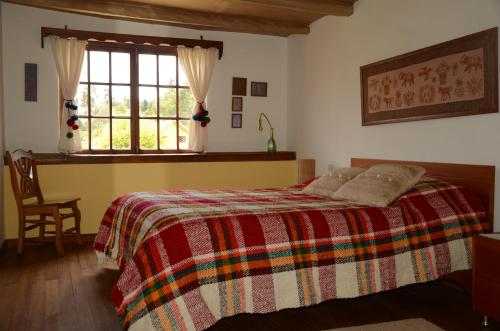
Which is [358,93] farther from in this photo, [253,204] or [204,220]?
[204,220]

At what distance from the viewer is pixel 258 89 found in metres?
5.70

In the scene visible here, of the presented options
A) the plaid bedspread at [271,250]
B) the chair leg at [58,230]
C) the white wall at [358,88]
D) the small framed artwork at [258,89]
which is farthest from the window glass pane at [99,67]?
the plaid bedspread at [271,250]

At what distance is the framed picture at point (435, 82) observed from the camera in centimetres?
299

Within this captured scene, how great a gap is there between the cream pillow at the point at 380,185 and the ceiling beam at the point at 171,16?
262 centimetres

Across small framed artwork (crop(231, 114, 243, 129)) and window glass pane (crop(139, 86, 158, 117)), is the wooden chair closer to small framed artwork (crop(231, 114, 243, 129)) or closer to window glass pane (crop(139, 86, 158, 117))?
window glass pane (crop(139, 86, 158, 117))

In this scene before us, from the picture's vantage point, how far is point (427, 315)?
2643 millimetres

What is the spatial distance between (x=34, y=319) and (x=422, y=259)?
229cm

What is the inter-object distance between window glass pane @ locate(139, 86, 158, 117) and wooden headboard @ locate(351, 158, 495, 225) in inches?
122

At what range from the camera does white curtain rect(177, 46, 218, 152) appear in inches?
207

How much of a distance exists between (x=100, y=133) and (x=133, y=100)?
0.53m

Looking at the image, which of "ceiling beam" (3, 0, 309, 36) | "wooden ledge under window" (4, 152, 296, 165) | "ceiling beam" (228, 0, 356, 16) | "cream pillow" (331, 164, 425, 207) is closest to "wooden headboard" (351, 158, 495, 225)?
"cream pillow" (331, 164, 425, 207)

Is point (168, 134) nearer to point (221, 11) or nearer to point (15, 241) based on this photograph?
point (221, 11)

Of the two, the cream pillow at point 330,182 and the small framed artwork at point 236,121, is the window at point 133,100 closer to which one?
the small framed artwork at point 236,121

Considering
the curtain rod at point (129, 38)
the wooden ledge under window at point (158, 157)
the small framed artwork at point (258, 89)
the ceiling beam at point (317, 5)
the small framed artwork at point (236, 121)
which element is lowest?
the wooden ledge under window at point (158, 157)
